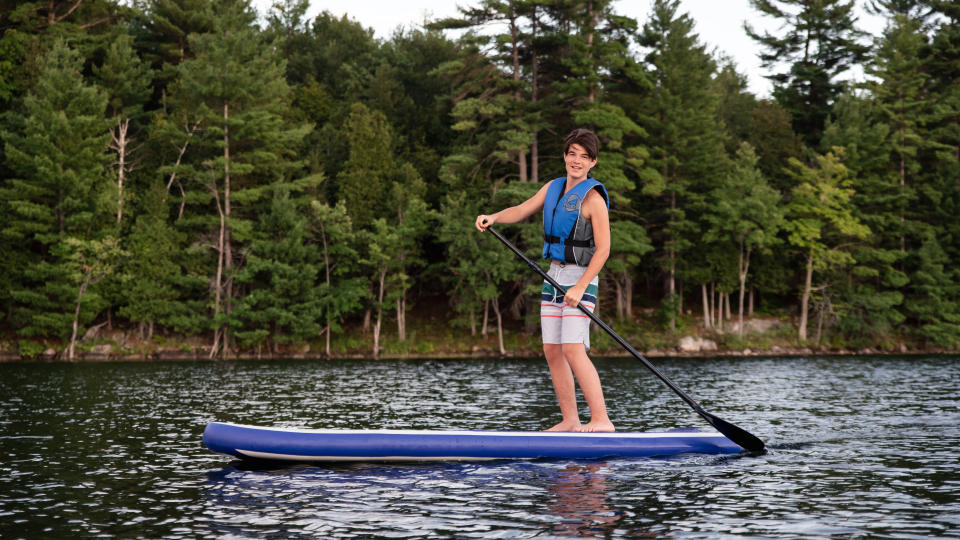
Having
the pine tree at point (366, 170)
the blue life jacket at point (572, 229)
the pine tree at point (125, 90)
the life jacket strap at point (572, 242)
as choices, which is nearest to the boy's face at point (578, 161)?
the blue life jacket at point (572, 229)

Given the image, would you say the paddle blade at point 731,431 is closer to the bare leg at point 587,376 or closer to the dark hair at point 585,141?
the bare leg at point 587,376

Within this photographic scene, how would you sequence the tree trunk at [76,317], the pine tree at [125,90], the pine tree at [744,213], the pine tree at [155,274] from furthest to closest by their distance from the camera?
the pine tree at [125,90], the pine tree at [744,213], the pine tree at [155,274], the tree trunk at [76,317]

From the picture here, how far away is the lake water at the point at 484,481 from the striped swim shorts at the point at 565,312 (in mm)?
1429

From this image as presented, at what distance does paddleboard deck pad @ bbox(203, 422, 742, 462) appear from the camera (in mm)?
9078

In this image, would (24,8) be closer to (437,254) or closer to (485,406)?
(437,254)

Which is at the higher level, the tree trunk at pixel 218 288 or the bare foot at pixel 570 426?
the tree trunk at pixel 218 288

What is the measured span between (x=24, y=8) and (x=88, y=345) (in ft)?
72.6

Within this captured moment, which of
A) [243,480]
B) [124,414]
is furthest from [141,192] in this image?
[243,480]

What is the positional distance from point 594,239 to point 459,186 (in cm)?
4318

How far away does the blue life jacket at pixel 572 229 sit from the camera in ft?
31.2

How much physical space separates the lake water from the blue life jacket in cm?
234

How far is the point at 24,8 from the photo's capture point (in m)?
50.6

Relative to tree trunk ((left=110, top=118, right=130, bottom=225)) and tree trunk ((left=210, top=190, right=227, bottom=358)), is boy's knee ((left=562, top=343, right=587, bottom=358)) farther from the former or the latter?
tree trunk ((left=110, top=118, right=130, bottom=225))

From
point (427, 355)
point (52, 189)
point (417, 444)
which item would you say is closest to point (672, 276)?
point (427, 355)
